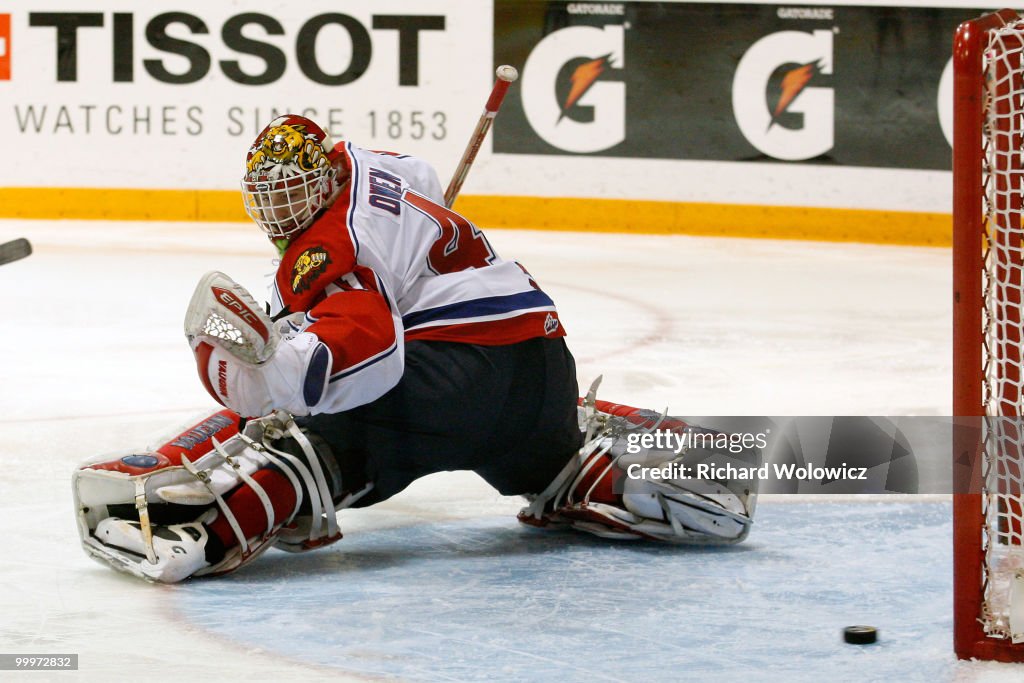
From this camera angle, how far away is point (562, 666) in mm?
2004

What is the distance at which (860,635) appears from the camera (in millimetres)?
2084

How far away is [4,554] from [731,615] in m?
1.16

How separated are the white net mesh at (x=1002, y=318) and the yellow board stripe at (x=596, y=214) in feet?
→ 21.5

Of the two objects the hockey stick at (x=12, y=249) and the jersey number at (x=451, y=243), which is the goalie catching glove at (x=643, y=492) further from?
the hockey stick at (x=12, y=249)

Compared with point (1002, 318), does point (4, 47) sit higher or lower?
higher

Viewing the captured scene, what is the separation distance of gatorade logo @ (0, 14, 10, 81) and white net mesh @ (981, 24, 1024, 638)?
779 centimetres

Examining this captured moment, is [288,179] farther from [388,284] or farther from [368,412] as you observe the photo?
[368,412]

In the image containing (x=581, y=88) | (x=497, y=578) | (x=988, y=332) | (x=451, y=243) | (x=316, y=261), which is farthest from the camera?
(x=581, y=88)

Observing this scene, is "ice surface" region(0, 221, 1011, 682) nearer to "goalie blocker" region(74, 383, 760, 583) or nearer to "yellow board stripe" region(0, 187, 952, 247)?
"goalie blocker" region(74, 383, 760, 583)

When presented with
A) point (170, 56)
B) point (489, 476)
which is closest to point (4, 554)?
point (489, 476)

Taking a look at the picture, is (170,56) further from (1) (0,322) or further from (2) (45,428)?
(2) (45,428)

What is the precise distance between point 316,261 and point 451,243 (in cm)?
29
